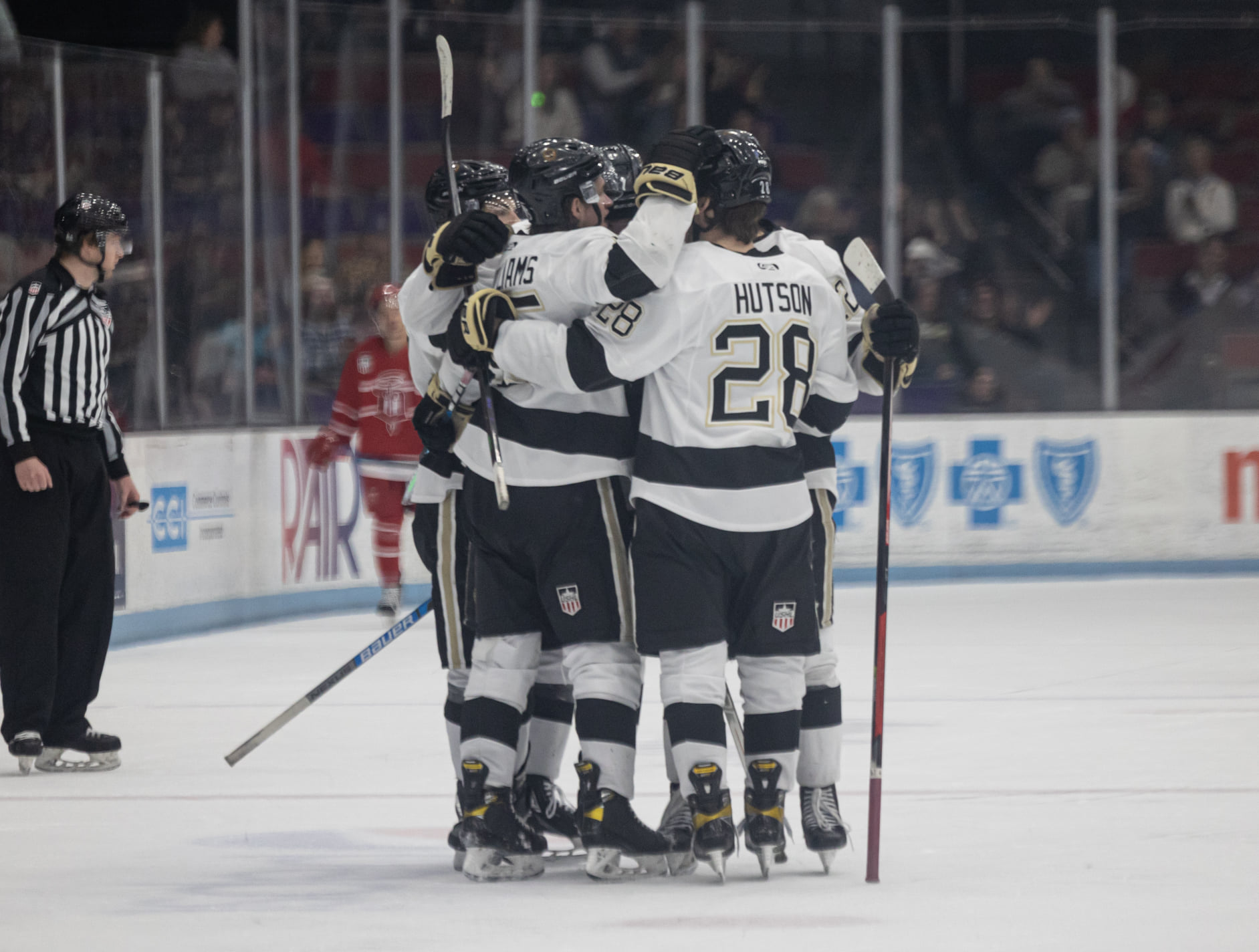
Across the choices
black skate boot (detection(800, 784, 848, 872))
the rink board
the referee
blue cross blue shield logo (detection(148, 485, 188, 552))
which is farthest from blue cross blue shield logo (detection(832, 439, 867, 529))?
black skate boot (detection(800, 784, 848, 872))

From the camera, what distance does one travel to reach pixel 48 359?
4.88 m

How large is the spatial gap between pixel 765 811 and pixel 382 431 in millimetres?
4845

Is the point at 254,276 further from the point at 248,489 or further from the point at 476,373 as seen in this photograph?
the point at 476,373

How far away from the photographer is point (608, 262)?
11.3 ft

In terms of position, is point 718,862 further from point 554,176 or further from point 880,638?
point 554,176

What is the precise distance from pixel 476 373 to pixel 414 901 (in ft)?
3.24

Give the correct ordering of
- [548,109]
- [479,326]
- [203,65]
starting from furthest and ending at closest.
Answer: [548,109] → [203,65] → [479,326]

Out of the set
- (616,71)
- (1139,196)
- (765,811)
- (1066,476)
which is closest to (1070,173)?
(1139,196)

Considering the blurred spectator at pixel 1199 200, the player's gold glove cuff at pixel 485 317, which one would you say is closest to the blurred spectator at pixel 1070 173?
the blurred spectator at pixel 1199 200

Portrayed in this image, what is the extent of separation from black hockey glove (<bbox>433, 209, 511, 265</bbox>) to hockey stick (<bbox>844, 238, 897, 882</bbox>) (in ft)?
2.12

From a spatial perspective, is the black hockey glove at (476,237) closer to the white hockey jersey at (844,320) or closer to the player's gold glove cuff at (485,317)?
the player's gold glove cuff at (485,317)

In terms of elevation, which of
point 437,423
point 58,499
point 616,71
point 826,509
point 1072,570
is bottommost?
point 1072,570

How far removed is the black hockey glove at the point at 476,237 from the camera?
3.51 meters

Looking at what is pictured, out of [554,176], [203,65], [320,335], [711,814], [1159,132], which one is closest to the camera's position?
[711,814]
